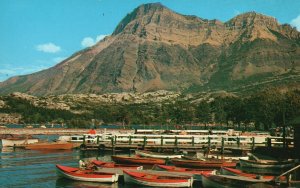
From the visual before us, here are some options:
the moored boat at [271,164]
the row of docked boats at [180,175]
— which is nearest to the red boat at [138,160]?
the row of docked boats at [180,175]

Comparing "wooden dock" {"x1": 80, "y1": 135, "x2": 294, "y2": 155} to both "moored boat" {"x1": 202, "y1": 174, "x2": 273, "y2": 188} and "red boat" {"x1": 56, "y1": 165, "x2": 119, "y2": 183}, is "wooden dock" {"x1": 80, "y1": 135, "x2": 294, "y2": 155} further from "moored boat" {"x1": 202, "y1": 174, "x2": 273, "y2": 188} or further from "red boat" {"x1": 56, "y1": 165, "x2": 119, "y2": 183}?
"moored boat" {"x1": 202, "y1": 174, "x2": 273, "y2": 188}

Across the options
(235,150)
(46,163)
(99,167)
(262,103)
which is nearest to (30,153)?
(46,163)

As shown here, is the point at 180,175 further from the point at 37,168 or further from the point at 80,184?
the point at 37,168

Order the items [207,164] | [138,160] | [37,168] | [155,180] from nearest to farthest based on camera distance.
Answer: [155,180] → [207,164] → [138,160] → [37,168]

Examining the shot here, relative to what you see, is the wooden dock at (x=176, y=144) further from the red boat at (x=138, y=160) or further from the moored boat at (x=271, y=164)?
the moored boat at (x=271, y=164)

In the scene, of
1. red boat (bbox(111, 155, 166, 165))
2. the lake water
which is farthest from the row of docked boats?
red boat (bbox(111, 155, 166, 165))

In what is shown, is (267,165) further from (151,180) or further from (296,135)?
(151,180)

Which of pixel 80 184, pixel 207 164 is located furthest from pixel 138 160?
pixel 80 184
